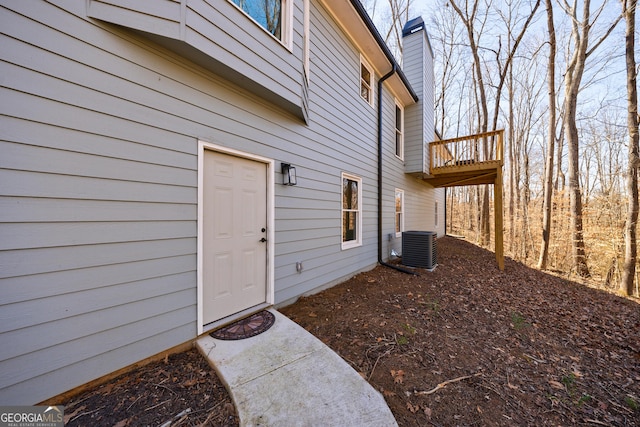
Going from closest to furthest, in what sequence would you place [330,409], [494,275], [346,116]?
[330,409] → [346,116] → [494,275]

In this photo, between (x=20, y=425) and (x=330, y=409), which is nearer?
(x=20, y=425)

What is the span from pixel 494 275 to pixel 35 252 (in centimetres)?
790

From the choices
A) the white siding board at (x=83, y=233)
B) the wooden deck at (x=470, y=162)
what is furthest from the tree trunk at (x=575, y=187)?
the white siding board at (x=83, y=233)

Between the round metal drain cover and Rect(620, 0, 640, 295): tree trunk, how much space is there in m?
8.68

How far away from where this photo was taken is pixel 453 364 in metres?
2.44

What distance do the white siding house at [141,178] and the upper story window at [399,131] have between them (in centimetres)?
446

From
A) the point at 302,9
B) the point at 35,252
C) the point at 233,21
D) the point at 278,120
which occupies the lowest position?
the point at 35,252

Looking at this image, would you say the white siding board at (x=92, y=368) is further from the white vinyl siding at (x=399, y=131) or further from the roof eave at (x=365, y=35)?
the white vinyl siding at (x=399, y=131)

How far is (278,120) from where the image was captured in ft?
11.1

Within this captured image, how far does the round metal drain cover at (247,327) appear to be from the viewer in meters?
2.52

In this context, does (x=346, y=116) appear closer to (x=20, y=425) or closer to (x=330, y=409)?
(x=330, y=409)

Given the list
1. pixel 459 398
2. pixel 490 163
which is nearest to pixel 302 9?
pixel 459 398

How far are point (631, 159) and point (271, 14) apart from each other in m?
8.92

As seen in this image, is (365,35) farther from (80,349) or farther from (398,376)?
(80,349)
